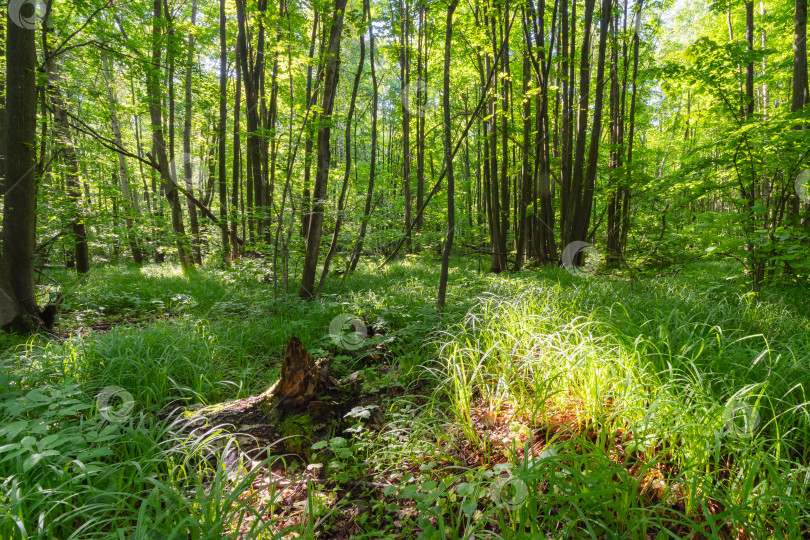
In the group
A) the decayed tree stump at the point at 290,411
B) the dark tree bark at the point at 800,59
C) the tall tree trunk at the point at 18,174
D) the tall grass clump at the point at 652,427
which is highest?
the dark tree bark at the point at 800,59

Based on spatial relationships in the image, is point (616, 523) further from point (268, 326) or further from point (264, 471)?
point (268, 326)

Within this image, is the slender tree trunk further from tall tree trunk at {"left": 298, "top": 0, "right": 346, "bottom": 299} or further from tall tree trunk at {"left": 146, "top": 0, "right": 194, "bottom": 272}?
tall tree trunk at {"left": 146, "top": 0, "right": 194, "bottom": 272}

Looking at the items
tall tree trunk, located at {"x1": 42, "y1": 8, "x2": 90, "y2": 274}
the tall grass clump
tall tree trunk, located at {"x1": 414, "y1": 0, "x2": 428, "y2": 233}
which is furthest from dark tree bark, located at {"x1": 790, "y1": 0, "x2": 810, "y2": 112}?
tall tree trunk, located at {"x1": 42, "y1": 8, "x2": 90, "y2": 274}

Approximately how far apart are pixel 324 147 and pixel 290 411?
405cm

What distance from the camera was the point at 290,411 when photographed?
7.73 ft

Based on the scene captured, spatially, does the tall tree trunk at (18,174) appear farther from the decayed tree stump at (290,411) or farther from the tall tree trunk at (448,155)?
the tall tree trunk at (448,155)

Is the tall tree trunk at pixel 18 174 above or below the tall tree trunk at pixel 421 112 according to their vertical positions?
below

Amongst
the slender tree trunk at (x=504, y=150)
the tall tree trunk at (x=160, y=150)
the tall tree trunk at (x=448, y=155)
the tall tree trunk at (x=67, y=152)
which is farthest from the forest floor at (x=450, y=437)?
the slender tree trunk at (x=504, y=150)

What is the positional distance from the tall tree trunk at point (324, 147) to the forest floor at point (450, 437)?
1.95m

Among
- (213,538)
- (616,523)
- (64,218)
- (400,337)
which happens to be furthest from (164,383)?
(64,218)

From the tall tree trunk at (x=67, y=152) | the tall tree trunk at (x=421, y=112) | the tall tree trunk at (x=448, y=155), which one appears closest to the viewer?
the tall tree trunk at (x=448, y=155)

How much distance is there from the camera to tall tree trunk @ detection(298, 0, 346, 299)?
4.74 m

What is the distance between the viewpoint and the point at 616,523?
52.1 inches

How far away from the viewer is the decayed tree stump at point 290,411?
215 cm
